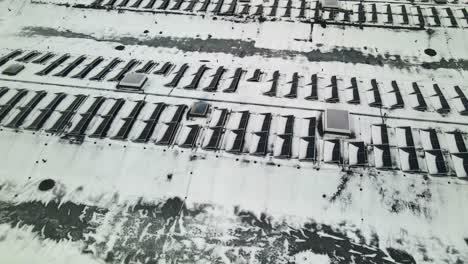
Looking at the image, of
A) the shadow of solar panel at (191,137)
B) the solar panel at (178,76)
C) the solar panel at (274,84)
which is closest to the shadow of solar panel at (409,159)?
the solar panel at (274,84)

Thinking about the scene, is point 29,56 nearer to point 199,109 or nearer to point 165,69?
point 165,69

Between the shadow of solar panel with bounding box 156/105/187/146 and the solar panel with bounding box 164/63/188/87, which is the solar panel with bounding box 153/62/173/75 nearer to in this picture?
the solar panel with bounding box 164/63/188/87

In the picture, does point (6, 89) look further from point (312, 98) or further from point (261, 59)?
point (312, 98)

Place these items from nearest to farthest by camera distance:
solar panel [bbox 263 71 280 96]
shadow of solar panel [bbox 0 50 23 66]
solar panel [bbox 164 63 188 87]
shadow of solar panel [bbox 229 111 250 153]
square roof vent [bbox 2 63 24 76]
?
shadow of solar panel [bbox 229 111 250 153] < solar panel [bbox 263 71 280 96] < solar panel [bbox 164 63 188 87] < square roof vent [bbox 2 63 24 76] < shadow of solar panel [bbox 0 50 23 66]

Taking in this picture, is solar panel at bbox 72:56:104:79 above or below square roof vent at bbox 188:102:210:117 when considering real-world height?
above

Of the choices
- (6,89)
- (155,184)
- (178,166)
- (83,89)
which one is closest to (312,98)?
(178,166)

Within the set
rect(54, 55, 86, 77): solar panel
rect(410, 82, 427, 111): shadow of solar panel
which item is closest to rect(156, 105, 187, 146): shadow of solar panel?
rect(54, 55, 86, 77): solar panel

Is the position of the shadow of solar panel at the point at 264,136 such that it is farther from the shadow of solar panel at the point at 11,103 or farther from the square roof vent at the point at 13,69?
the square roof vent at the point at 13,69
